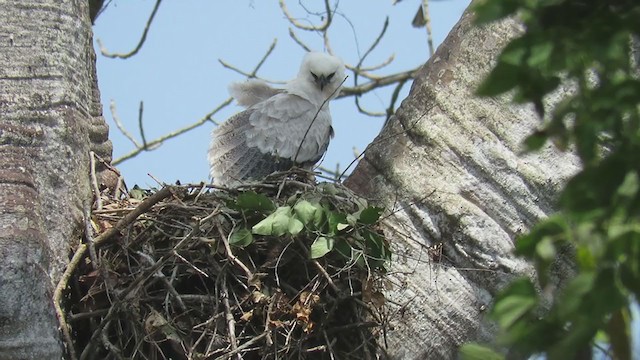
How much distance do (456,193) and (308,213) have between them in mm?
555

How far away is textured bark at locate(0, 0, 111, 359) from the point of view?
307 centimetres


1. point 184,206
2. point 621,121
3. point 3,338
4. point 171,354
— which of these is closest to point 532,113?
point 184,206

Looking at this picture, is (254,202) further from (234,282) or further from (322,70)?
(322,70)

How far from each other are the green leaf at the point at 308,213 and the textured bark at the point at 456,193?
30cm

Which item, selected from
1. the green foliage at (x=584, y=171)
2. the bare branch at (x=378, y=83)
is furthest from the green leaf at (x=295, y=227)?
the bare branch at (x=378, y=83)

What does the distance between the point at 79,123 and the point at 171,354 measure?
3.01 feet

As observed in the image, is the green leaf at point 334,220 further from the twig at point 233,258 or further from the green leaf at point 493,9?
the green leaf at point 493,9

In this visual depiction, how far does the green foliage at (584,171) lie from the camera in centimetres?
125

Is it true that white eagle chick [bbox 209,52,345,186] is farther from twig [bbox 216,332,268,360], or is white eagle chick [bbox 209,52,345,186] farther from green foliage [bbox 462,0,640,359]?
green foliage [bbox 462,0,640,359]

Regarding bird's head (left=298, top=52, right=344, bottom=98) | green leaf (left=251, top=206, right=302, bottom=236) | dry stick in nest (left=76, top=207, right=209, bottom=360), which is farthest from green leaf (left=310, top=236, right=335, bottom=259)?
bird's head (left=298, top=52, right=344, bottom=98)

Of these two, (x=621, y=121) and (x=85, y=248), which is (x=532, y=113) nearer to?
(x=85, y=248)

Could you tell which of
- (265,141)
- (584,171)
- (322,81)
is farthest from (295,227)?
(322,81)

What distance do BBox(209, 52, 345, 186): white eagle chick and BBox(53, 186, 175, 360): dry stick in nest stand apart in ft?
5.99

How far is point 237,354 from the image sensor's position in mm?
3324
